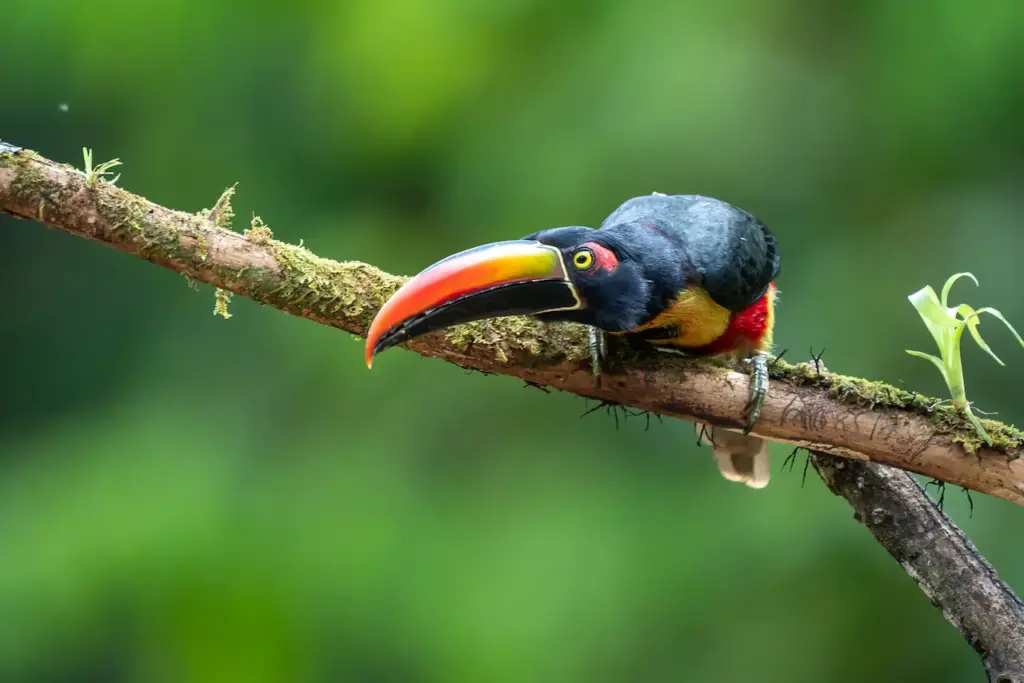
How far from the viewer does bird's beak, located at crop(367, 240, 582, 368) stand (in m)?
2.45

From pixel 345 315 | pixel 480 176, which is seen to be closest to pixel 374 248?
pixel 480 176

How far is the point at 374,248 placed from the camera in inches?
224

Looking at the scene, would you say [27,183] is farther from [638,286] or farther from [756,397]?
[756,397]

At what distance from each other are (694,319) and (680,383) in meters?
0.27

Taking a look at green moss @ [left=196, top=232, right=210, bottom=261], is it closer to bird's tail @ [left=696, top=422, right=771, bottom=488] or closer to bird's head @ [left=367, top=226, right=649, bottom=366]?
bird's head @ [left=367, top=226, right=649, bottom=366]

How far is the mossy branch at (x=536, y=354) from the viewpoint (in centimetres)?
263

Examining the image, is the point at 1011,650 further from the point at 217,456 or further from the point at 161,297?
the point at 161,297

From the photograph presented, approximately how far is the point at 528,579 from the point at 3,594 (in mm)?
2582

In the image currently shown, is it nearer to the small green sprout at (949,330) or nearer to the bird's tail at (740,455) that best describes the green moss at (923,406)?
the small green sprout at (949,330)

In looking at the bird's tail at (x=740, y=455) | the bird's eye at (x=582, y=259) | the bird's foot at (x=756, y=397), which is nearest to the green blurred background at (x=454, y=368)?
the bird's tail at (x=740, y=455)

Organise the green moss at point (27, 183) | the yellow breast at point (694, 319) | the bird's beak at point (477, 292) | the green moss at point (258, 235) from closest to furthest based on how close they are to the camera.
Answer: the bird's beak at point (477, 292) → the green moss at point (27, 183) → the green moss at point (258, 235) → the yellow breast at point (694, 319)

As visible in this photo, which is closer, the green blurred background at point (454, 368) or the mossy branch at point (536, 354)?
the mossy branch at point (536, 354)

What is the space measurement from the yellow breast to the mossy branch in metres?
0.13

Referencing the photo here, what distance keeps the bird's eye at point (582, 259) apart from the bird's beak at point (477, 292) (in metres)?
0.04
